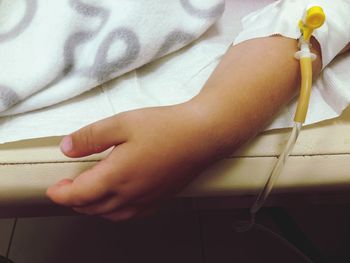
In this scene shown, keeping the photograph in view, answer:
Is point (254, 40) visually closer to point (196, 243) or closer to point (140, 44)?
point (140, 44)

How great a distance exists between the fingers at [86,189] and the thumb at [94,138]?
22 mm

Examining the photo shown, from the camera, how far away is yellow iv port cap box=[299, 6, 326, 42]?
445 mm

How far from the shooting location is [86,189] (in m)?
0.42

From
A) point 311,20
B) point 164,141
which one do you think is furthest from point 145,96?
point 311,20

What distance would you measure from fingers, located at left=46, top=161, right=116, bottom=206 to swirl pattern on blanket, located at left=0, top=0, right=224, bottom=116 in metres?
0.12

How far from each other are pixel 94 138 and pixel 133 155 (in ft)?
0.15

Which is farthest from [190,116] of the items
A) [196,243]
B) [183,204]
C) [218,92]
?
[196,243]

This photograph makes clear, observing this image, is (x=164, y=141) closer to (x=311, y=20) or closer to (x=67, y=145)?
(x=67, y=145)

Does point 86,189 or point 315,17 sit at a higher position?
point 315,17

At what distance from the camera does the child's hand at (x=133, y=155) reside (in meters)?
0.42

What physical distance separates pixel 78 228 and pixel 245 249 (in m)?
0.40

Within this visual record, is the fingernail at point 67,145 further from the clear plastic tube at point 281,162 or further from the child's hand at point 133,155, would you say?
the clear plastic tube at point 281,162

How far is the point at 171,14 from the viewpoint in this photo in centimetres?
53

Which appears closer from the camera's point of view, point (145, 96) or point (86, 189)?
point (86, 189)
